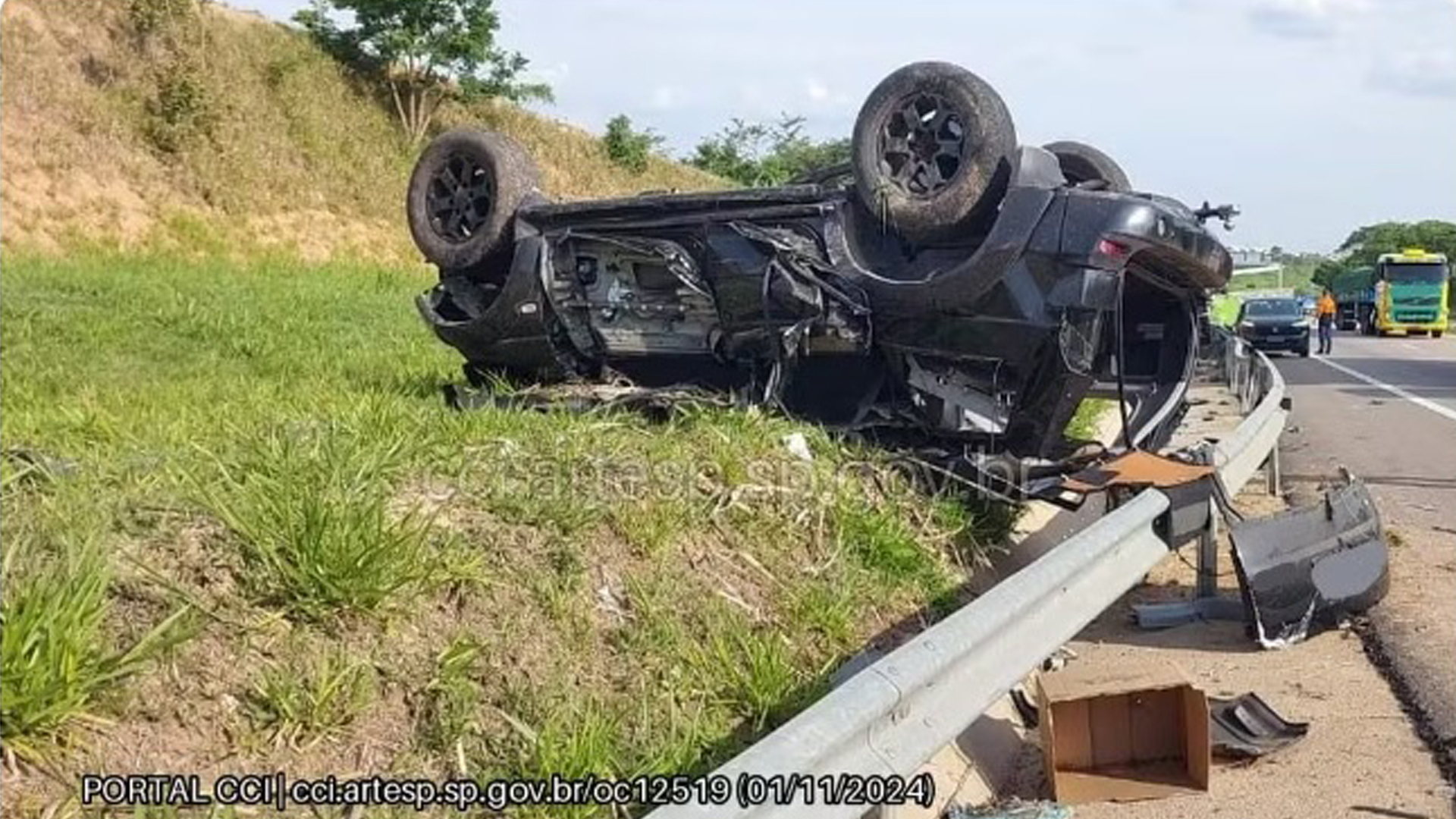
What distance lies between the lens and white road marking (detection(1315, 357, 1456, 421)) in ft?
49.8

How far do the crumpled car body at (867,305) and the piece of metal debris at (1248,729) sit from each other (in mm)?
2060

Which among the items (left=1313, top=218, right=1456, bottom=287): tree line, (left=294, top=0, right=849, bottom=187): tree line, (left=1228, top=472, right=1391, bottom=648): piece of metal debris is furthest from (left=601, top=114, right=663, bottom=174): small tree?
(left=1313, top=218, right=1456, bottom=287): tree line

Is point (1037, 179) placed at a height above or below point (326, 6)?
below

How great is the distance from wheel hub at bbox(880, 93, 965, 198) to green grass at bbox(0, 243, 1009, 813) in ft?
3.85

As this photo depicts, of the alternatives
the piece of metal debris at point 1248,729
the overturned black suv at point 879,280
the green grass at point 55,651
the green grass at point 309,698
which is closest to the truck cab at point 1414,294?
the overturned black suv at point 879,280

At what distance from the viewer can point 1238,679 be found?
499cm

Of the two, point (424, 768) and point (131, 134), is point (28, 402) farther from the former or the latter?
point (131, 134)

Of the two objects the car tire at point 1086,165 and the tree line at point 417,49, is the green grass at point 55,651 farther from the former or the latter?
the tree line at point 417,49

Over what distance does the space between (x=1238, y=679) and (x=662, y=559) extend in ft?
6.46

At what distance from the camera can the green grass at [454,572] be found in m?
3.17

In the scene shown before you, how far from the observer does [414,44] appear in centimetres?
3127

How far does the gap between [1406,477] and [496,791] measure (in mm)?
8523

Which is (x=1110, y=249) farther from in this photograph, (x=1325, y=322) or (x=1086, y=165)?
(x=1325, y=322)

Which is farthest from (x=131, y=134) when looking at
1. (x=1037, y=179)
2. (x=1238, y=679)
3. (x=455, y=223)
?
(x=1238, y=679)
